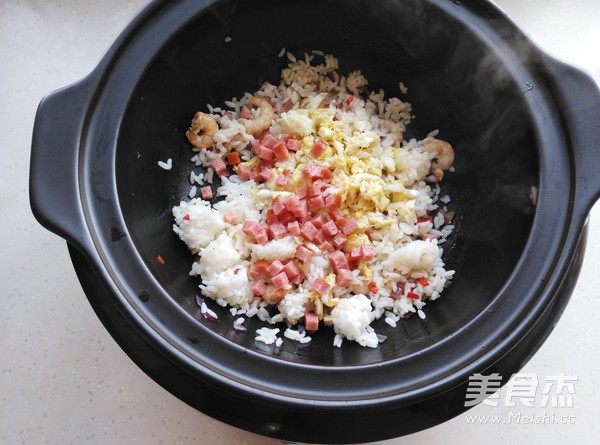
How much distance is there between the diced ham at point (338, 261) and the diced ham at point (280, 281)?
5.2 inches

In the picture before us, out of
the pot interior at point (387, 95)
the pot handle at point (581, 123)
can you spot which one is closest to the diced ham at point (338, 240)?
the pot interior at point (387, 95)

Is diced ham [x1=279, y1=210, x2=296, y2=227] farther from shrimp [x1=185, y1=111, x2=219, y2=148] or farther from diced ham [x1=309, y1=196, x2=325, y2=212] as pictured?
shrimp [x1=185, y1=111, x2=219, y2=148]

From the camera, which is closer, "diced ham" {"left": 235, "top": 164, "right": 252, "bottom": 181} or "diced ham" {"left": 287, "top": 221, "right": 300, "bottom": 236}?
"diced ham" {"left": 287, "top": 221, "right": 300, "bottom": 236}

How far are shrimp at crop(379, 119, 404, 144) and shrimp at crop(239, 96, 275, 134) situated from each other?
1.07 ft

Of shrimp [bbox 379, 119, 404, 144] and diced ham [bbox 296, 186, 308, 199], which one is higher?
shrimp [bbox 379, 119, 404, 144]

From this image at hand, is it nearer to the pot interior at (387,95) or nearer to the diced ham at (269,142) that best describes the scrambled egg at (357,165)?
the diced ham at (269,142)

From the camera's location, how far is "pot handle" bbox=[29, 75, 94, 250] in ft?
3.87

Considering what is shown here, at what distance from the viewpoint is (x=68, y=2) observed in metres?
1.96

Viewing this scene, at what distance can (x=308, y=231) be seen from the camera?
59.4 inches

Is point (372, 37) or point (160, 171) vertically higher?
point (372, 37)

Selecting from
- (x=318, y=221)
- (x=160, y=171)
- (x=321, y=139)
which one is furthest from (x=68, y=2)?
(x=318, y=221)

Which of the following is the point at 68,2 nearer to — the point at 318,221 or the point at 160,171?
the point at 160,171

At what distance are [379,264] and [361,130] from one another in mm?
387

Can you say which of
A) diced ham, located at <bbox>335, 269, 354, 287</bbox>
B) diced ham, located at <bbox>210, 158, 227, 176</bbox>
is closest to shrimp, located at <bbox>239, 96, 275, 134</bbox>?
diced ham, located at <bbox>210, 158, 227, 176</bbox>
